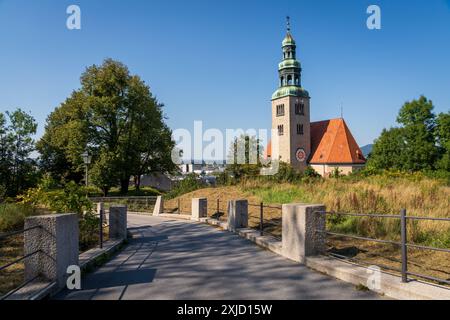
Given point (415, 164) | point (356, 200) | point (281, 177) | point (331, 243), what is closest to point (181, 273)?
point (331, 243)

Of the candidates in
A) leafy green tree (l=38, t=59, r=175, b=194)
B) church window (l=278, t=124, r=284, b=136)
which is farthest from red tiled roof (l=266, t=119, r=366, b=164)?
leafy green tree (l=38, t=59, r=175, b=194)

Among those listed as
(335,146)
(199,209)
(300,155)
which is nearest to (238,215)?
(199,209)

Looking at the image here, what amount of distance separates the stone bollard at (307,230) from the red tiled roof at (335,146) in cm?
6194

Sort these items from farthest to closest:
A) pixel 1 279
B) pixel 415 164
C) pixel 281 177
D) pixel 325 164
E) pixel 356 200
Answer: pixel 325 164, pixel 415 164, pixel 281 177, pixel 356 200, pixel 1 279

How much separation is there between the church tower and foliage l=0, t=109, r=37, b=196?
47942mm

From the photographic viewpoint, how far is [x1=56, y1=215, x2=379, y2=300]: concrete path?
540 cm

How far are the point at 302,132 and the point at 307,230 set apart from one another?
69.2 m

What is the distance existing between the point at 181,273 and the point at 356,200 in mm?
7740

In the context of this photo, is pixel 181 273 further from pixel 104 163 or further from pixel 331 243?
pixel 104 163

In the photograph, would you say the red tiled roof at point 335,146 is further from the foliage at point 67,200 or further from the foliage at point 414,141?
the foliage at point 67,200

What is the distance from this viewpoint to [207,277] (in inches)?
254

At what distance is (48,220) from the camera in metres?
5.55

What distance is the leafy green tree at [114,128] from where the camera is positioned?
40.0 m

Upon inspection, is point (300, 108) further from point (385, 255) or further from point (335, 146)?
point (385, 255)
